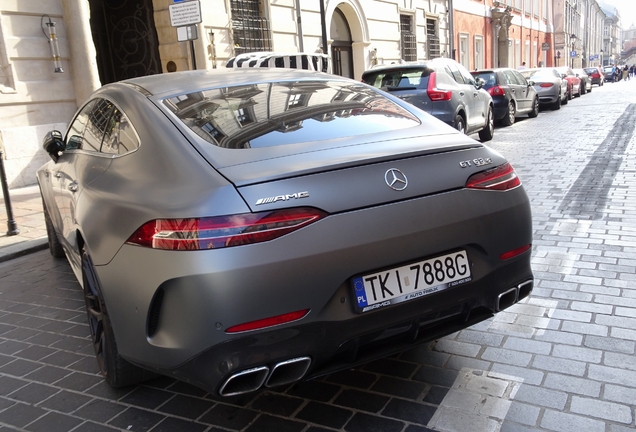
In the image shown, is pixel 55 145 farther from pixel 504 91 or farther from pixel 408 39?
pixel 408 39

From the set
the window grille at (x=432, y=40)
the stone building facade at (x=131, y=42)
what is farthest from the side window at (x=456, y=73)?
the window grille at (x=432, y=40)

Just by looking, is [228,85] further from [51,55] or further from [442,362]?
[51,55]

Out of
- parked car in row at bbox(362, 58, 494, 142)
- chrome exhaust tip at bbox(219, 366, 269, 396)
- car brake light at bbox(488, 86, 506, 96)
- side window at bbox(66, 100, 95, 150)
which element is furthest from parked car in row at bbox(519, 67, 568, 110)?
chrome exhaust tip at bbox(219, 366, 269, 396)

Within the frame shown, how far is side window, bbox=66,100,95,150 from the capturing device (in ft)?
12.5

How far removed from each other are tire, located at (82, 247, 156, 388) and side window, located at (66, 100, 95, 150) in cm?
103

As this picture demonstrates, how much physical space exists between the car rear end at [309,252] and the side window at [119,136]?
0.22 m

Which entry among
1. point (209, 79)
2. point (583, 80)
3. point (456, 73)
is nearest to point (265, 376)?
point (209, 79)

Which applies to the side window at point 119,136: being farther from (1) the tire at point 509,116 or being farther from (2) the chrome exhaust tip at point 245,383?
(1) the tire at point 509,116

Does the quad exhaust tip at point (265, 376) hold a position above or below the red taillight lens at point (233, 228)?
below

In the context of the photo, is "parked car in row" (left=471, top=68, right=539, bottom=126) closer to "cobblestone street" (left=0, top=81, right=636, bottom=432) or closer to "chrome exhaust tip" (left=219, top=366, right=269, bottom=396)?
"cobblestone street" (left=0, top=81, right=636, bottom=432)

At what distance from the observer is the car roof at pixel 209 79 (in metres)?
3.06

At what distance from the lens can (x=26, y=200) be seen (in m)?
8.98

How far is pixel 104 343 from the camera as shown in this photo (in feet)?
9.71

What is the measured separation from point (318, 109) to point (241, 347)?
1.32 m
